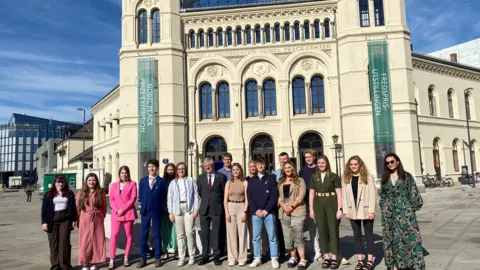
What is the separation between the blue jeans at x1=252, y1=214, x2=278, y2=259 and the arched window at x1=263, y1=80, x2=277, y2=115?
2321 centimetres

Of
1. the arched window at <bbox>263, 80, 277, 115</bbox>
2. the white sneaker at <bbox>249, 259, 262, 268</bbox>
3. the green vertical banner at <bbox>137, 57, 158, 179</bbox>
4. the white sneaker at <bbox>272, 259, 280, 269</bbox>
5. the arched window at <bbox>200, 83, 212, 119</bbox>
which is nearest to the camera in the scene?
the white sneaker at <bbox>272, 259, 280, 269</bbox>

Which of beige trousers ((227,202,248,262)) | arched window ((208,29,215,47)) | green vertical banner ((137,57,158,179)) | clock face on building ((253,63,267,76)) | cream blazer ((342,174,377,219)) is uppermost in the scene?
arched window ((208,29,215,47))

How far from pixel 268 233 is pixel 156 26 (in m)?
26.5

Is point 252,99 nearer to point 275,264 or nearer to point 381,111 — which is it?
point 381,111

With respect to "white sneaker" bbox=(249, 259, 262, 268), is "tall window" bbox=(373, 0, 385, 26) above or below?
above

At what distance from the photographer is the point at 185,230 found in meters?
7.62

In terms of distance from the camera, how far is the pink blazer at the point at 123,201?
7422 mm

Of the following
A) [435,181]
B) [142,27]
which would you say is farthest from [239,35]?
[435,181]

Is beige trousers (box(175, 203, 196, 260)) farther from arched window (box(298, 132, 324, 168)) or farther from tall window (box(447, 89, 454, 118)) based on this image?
tall window (box(447, 89, 454, 118))

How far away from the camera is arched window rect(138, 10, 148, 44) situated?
30.2 meters

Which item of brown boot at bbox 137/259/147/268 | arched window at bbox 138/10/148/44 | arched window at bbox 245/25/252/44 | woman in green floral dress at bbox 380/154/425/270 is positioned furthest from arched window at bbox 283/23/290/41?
woman in green floral dress at bbox 380/154/425/270

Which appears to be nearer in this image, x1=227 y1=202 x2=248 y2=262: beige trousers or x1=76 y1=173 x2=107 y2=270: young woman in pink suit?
x1=76 y1=173 x2=107 y2=270: young woman in pink suit

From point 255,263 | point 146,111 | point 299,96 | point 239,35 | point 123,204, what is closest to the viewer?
point 255,263

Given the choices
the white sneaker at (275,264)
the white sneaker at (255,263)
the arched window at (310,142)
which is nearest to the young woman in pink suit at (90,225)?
the white sneaker at (255,263)
